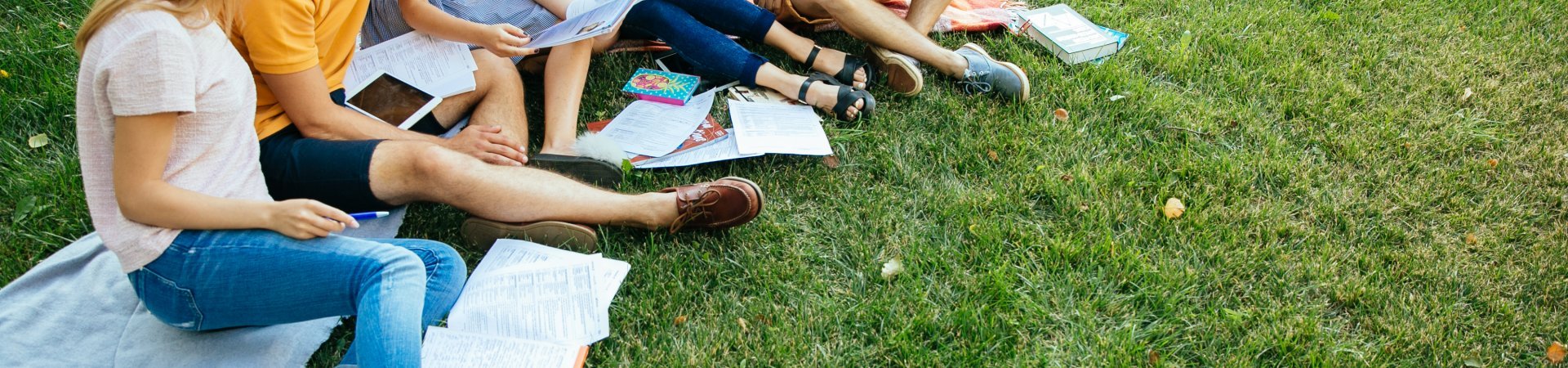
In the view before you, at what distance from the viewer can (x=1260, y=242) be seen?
2.94 m

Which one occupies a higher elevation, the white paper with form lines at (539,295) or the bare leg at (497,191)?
the bare leg at (497,191)

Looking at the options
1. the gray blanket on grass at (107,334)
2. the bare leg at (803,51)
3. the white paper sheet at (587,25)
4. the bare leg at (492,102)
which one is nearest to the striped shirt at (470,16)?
the bare leg at (492,102)

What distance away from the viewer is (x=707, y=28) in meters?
3.73

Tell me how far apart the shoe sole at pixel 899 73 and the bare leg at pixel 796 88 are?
254mm

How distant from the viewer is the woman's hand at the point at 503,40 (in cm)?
313

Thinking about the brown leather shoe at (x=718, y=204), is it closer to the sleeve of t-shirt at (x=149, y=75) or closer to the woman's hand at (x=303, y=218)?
the woman's hand at (x=303, y=218)

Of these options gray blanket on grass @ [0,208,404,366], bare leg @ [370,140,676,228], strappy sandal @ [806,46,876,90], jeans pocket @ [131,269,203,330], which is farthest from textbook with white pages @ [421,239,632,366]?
strappy sandal @ [806,46,876,90]

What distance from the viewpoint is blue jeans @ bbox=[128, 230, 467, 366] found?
2068mm

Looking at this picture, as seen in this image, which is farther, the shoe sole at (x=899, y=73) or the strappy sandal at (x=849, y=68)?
the strappy sandal at (x=849, y=68)

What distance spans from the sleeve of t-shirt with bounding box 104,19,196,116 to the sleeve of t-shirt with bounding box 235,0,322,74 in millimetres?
414

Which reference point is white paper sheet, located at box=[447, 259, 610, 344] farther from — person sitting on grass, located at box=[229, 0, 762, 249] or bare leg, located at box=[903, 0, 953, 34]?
bare leg, located at box=[903, 0, 953, 34]

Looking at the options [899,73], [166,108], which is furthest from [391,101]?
[899,73]

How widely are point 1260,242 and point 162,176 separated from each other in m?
2.89

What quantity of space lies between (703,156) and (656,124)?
11.3 inches
